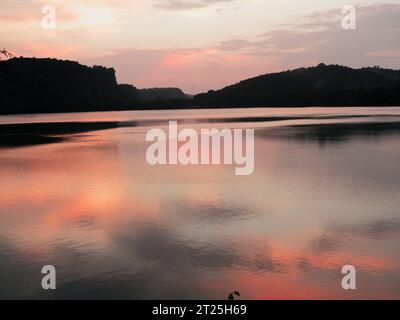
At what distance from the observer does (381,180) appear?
24578mm

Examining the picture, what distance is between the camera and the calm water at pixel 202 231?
10.9m

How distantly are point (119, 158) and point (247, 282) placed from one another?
92.2ft

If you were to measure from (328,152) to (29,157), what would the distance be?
24.4 meters

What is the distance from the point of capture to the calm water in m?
10.9

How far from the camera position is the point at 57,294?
1045 cm

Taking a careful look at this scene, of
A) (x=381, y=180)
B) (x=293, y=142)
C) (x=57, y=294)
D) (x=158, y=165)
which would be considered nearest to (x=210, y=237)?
(x=57, y=294)

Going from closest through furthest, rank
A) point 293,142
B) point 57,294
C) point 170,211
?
point 57,294, point 170,211, point 293,142

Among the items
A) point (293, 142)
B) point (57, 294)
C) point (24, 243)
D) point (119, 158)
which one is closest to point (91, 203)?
point (24, 243)

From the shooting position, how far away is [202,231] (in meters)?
15.4

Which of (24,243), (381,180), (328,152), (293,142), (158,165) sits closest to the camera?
(24,243)

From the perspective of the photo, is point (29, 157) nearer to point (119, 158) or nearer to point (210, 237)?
point (119, 158)

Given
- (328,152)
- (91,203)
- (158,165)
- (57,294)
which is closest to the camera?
(57,294)
